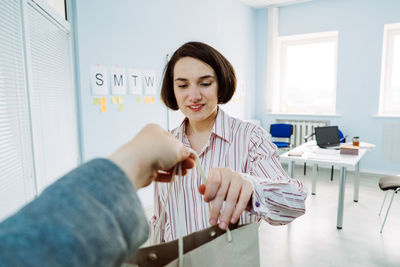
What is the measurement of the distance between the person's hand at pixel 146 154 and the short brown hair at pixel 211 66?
0.73 m

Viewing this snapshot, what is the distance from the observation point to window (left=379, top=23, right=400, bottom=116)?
4598 mm

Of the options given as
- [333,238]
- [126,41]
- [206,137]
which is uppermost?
[126,41]

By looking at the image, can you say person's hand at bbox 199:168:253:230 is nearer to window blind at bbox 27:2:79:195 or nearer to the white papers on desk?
window blind at bbox 27:2:79:195

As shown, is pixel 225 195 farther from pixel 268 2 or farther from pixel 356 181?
pixel 268 2

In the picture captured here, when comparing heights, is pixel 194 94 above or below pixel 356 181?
above

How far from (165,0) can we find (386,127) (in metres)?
4.10

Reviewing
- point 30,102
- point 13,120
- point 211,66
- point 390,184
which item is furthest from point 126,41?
point 390,184

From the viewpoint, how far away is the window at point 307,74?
519cm

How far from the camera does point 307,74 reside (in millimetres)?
5461

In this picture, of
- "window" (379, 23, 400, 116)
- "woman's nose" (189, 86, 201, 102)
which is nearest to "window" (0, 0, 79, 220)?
"woman's nose" (189, 86, 201, 102)

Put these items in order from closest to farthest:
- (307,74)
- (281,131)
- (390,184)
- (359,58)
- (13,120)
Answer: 1. (13,120)
2. (390,184)
3. (359,58)
4. (281,131)
5. (307,74)

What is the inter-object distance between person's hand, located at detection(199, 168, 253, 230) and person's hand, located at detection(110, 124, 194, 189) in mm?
143

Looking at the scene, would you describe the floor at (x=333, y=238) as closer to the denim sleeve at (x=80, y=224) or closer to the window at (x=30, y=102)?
the window at (x=30, y=102)

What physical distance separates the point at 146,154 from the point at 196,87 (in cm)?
77
